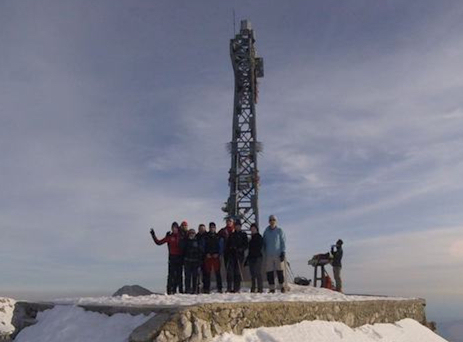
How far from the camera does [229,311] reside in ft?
24.2

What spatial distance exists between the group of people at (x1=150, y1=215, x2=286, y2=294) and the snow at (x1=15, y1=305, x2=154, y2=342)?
3274mm

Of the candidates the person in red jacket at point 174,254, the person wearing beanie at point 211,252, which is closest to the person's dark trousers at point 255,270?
the person wearing beanie at point 211,252

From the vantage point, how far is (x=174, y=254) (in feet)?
37.7

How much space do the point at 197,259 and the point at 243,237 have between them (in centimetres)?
117

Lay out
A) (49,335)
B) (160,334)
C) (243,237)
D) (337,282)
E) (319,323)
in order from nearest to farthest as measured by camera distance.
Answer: (160,334)
(49,335)
(319,323)
(243,237)
(337,282)

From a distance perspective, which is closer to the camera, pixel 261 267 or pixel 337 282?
Answer: pixel 261 267

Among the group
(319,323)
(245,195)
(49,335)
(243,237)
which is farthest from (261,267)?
(245,195)

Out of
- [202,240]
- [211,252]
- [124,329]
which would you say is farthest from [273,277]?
[124,329]

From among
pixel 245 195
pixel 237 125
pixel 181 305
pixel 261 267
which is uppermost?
pixel 237 125

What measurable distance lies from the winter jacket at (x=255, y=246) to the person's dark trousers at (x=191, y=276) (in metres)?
1.35

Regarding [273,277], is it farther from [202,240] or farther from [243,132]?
[243,132]

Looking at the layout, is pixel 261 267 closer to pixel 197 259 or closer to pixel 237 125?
pixel 197 259

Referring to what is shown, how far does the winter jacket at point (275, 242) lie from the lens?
10875mm

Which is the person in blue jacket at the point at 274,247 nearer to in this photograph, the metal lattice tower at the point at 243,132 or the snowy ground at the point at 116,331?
the snowy ground at the point at 116,331
